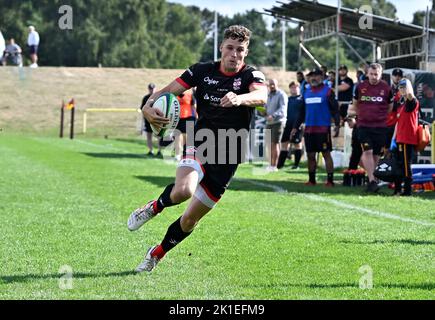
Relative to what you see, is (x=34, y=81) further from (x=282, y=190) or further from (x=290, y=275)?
(x=290, y=275)

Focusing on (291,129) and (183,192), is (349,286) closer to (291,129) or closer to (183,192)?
(183,192)

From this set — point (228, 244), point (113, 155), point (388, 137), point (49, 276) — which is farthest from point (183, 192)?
point (113, 155)

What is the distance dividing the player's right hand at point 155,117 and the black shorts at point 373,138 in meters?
8.60

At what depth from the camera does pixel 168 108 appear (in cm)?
778

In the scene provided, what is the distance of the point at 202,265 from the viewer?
8023 mm

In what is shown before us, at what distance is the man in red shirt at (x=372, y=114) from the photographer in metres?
Answer: 15.6

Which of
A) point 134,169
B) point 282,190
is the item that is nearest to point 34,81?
point 134,169

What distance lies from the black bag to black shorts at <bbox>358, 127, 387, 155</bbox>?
915mm

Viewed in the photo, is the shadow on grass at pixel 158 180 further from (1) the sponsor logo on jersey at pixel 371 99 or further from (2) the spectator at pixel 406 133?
(2) the spectator at pixel 406 133

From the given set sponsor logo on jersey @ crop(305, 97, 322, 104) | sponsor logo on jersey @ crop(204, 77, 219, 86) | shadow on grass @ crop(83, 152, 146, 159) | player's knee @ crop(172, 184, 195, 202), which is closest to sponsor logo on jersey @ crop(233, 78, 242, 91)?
sponsor logo on jersey @ crop(204, 77, 219, 86)

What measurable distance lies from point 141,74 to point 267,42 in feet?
177

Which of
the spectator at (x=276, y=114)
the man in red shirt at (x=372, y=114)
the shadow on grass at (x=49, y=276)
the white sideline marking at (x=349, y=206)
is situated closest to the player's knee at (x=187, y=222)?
the shadow on grass at (x=49, y=276)

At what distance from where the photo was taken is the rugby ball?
7.77m

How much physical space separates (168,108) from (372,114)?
8.48 m
